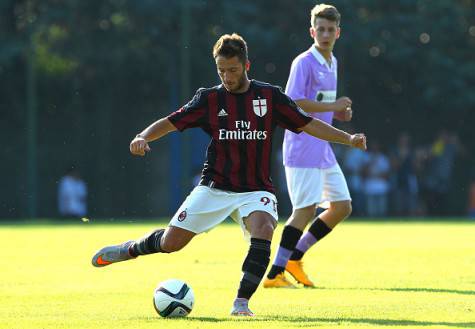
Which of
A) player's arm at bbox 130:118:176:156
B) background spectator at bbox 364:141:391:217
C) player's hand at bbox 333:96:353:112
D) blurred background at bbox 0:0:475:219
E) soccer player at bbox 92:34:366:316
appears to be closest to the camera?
player's arm at bbox 130:118:176:156

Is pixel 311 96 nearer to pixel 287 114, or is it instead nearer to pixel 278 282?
pixel 278 282

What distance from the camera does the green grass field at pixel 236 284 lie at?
308 inches

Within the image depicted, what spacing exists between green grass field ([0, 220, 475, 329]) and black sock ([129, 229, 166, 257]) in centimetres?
43

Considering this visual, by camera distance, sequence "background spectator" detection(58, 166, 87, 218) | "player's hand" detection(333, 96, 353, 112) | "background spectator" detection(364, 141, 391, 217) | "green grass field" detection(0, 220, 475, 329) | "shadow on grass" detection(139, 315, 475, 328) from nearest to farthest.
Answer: "shadow on grass" detection(139, 315, 475, 328) → "green grass field" detection(0, 220, 475, 329) → "player's hand" detection(333, 96, 353, 112) → "background spectator" detection(364, 141, 391, 217) → "background spectator" detection(58, 166, 87, 218)

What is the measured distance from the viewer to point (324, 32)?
34.4 feet

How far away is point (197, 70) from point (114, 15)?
2804 mm

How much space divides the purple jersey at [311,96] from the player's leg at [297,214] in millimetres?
96

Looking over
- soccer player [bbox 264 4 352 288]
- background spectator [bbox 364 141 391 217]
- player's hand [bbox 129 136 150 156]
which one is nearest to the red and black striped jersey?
player's hand [bbox 129 136 150 156]

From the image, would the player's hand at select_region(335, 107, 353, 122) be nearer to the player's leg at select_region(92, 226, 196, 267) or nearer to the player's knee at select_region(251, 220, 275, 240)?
the player's knee at select_region(251, 220, 275, 240)

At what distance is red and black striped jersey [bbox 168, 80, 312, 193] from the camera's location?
8.31m

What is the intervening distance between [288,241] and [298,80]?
1398 millimetres

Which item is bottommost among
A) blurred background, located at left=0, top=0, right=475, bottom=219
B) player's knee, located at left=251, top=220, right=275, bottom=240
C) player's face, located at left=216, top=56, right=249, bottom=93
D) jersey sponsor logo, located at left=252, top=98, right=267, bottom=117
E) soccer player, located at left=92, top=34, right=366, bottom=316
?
blurred background, located at left=0, top=0, right=475, bottom=219

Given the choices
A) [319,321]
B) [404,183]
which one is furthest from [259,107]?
[404,183]

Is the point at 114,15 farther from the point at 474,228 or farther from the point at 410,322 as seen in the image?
the point at 410,322
